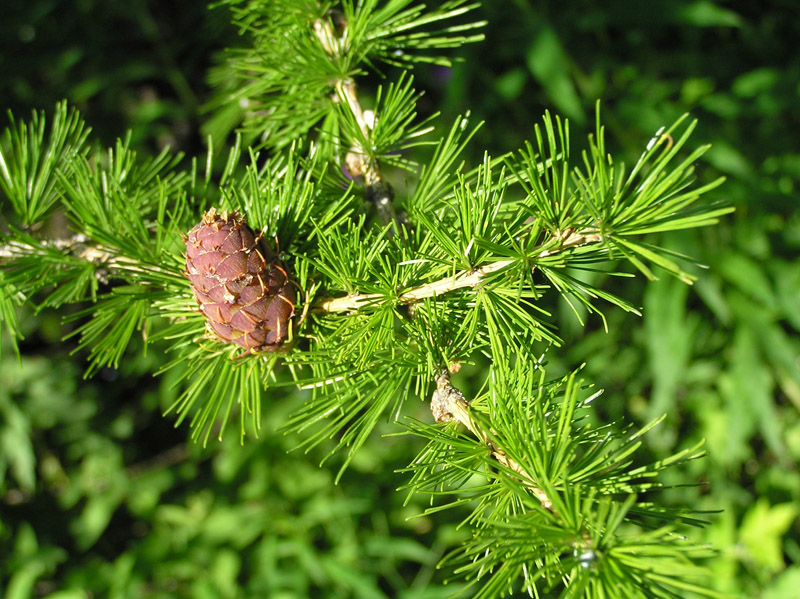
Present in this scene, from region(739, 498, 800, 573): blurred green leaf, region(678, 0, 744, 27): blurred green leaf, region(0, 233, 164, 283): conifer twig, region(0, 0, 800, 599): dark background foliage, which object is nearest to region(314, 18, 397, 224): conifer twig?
region(0, 233, 164, 283): conifer twig

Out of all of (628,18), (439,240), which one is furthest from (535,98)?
(439,240)

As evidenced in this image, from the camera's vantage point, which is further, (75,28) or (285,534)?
(75,28)

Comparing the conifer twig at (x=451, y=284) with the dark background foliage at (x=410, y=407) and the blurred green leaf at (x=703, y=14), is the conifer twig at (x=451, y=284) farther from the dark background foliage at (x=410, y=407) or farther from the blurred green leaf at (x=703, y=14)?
the blurred green leaf at (x=703, y=14)

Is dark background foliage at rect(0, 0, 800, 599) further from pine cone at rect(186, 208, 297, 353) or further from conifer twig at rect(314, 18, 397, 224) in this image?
pine cone at rect(186, 208, 297, 353)

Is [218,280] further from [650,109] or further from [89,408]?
[89,408]

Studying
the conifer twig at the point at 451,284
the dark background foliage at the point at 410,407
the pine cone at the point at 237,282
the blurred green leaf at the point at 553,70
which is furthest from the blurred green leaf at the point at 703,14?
the pine cone at the point at 237,282

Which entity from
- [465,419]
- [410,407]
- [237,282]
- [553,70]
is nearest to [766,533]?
Answer: [410,407]
